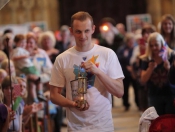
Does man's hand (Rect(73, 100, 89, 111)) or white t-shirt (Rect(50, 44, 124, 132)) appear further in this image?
white t-shirt (Rect(50, 44, 124, 132))

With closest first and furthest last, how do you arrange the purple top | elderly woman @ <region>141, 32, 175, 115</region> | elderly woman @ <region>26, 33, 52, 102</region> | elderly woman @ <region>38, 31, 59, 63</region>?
the purple top, elderly woman @ <region>141, 32, 175, 115</region>, elderly woman @ <region>26, 33, 52, 102</region>, elderly woman @ <region>38, 31, 59, 63</region>

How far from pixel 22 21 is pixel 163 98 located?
48.2ft

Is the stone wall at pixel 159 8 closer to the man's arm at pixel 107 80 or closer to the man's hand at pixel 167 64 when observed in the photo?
the man's hand at pixel 167 64

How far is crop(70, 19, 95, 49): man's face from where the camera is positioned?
4.47 meters

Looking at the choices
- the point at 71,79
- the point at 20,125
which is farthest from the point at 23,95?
the point at 71,79

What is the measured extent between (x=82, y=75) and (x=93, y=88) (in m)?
0.18

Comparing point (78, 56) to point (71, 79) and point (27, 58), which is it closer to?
point (71, 79)

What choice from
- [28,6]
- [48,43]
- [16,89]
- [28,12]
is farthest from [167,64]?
[28,6]

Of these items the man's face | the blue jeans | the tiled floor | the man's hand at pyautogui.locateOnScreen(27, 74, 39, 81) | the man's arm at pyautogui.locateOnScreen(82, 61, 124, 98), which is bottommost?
the tiled floor

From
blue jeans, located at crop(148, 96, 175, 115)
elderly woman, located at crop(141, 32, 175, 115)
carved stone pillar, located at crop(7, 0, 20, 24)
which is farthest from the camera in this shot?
carved stone pillar, located at crop(7, 0, 20, 24)

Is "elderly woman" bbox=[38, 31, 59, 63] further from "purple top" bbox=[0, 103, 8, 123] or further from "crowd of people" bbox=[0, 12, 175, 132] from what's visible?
"purple top" bbox=[0, 103, 8, 123]

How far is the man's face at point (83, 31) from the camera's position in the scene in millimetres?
4473

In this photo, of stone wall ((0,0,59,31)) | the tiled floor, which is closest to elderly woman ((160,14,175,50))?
the tiled floor

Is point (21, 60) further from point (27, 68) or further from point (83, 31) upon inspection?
point (83, 31)
